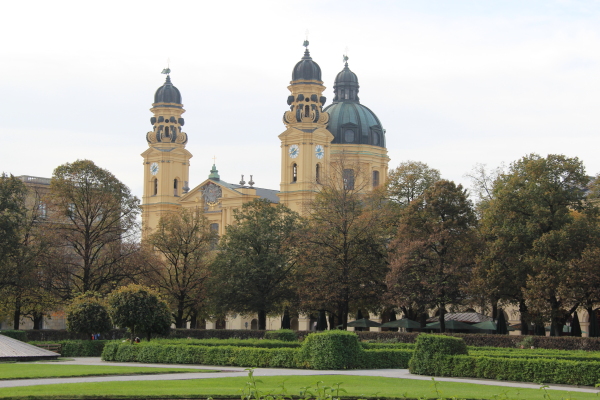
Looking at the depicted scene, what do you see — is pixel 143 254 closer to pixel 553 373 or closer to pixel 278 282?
pixel 278 282

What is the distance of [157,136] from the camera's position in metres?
102

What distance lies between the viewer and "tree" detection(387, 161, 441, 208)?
60562 millimetres

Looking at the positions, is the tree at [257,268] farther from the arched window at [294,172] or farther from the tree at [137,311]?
the arched window at [294,172]

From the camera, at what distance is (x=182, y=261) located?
6012 centimetres

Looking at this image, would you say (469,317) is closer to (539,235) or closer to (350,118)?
(539,235)

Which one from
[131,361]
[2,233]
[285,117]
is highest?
[285,117]

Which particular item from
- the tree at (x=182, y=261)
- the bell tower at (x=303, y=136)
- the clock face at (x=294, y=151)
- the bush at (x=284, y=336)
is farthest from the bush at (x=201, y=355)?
the clock face at (x=294, y=151)

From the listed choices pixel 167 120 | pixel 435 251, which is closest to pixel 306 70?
pixel 167 120

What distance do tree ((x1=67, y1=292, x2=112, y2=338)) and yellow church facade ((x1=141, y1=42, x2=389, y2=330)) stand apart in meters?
36.8

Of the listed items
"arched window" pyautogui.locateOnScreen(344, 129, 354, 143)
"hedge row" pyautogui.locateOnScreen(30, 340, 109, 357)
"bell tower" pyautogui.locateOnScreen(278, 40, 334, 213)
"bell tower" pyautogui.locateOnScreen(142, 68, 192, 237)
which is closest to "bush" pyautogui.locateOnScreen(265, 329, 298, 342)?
"hedge row" pyautogui.locateOnScreen(30, 340, 109, 357)

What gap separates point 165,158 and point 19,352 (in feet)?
213

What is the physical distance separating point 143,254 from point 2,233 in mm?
8942

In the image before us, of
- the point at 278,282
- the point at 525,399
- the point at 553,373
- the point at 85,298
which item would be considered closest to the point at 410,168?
the point at 278,282

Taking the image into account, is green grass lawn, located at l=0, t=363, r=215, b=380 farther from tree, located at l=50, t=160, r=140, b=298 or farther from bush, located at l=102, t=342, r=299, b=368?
tree, located at l=50, t=160, r=140, b=298
